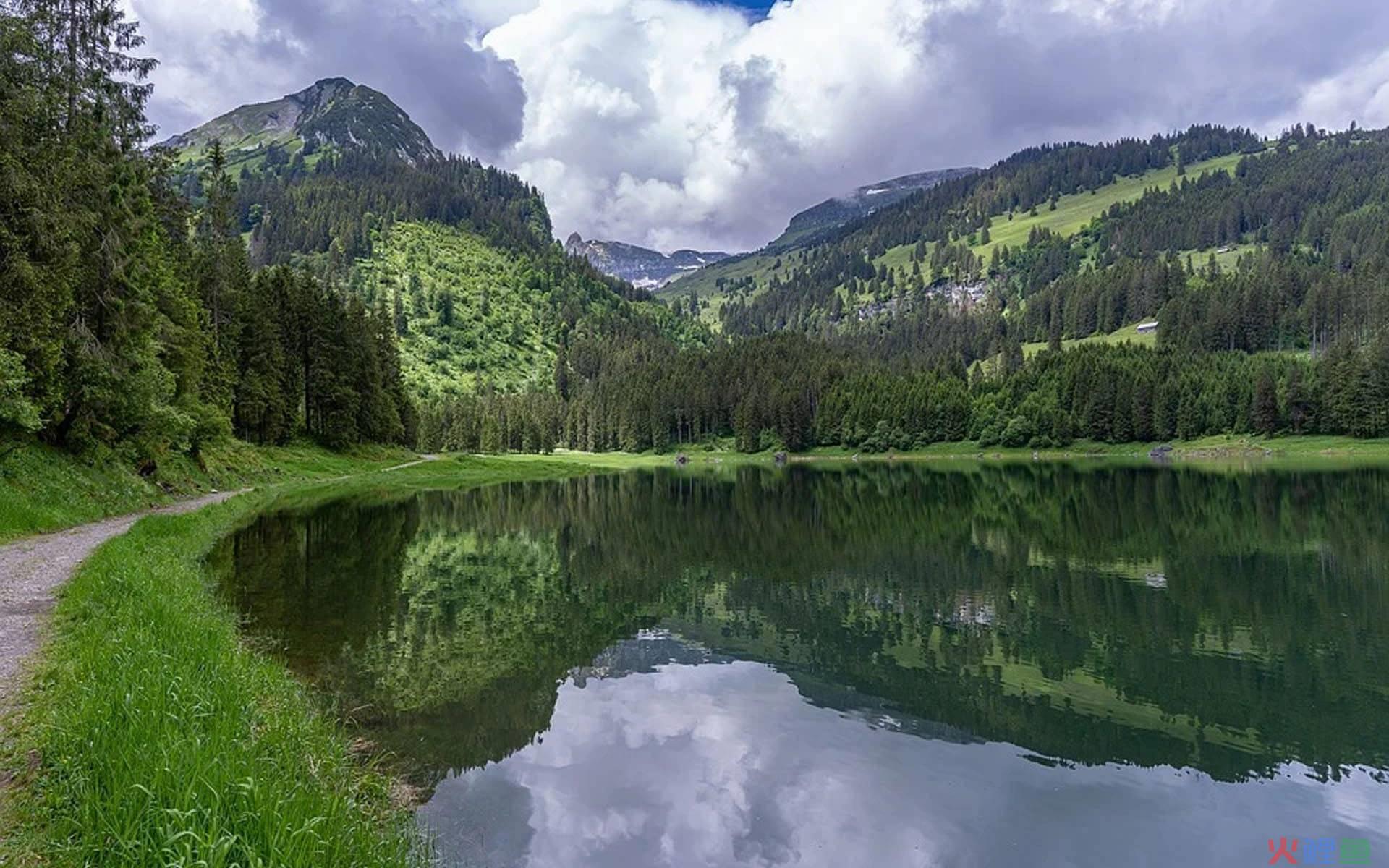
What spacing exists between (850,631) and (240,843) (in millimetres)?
16845

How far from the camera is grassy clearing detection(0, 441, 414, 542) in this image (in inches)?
1073

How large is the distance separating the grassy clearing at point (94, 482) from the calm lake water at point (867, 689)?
612 centimetres

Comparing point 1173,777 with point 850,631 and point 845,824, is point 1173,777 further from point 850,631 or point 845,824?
point 850,631

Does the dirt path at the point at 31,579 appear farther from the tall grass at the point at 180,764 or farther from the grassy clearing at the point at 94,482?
the grassy clearing at the point at 94,482

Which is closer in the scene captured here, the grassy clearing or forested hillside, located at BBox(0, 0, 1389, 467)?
the grassy clearing

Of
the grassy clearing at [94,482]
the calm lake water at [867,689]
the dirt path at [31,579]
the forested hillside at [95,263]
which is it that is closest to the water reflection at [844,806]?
the calm lake water at [867,689]

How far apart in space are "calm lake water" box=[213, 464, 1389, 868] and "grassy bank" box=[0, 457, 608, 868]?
73.3 inches

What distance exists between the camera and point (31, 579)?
18.3m

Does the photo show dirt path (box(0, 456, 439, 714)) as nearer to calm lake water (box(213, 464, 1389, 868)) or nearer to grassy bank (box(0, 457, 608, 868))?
grassy bank (box(0, 457, 608, 868))

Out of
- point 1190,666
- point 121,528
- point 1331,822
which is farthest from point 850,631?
point 121,528

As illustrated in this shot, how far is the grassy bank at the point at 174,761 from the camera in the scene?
225 inches

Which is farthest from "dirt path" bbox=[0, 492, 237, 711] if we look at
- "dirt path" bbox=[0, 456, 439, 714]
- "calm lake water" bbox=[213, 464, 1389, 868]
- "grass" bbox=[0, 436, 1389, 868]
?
"calm lake water" bbox=[213, 464, 1389, 868]

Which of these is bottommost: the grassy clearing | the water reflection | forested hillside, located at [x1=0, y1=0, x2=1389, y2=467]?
the water reflection

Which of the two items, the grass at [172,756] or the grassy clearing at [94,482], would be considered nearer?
the grass at [172,756]
